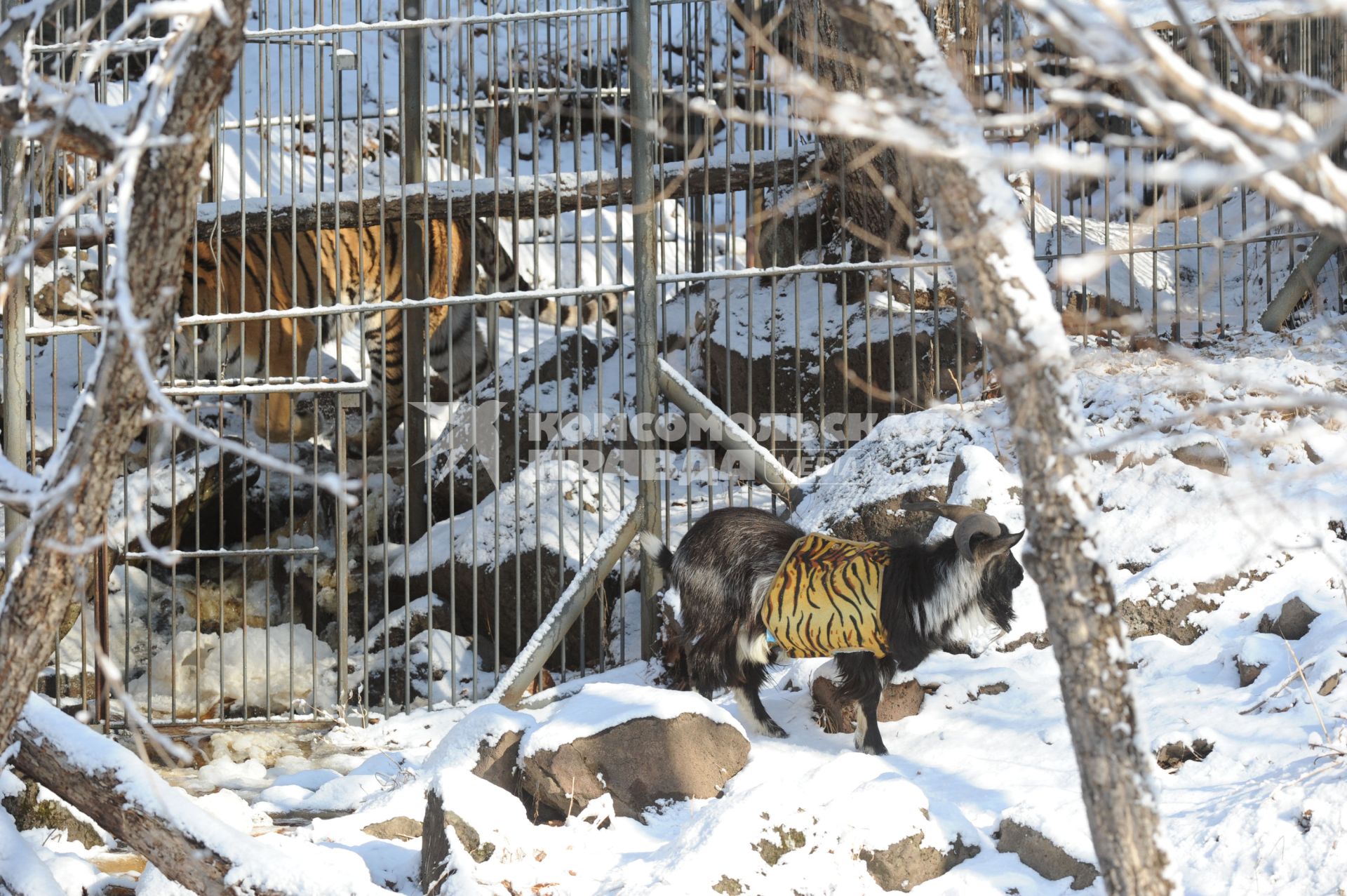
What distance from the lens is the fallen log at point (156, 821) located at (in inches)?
131

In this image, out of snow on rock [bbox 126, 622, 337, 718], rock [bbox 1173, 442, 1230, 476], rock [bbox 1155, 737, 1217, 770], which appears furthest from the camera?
snow on rock [bbox 126, 622, 337, 718]

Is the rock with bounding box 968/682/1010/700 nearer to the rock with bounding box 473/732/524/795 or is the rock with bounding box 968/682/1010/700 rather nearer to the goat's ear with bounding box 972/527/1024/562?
the goat's ear with bounding box 972/527/1024/562

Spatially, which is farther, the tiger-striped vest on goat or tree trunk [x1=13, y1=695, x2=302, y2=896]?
the tiger-striped vest on goat

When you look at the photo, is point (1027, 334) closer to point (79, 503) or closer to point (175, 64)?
point (175, 64)

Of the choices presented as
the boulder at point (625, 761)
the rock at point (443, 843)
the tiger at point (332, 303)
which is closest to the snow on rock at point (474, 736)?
the boulder at point (625, 761)

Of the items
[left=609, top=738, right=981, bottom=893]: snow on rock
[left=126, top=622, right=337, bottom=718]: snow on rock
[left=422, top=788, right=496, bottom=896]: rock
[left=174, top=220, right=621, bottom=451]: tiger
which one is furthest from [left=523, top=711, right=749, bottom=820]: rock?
[left=174, top=220, right=621, bottom=451]: tiger

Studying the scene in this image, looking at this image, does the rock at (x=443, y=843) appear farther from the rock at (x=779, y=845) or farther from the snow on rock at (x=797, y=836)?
the rock at (x=779, y=845)

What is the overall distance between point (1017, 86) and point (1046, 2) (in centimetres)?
674

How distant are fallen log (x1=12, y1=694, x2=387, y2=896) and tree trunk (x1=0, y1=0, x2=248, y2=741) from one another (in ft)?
2.20

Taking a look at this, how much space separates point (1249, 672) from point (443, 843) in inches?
110

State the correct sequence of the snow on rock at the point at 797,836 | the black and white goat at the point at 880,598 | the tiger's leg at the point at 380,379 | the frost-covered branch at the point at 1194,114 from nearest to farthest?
the frost-covered branch at the point at 1194,114 < the snow on rock at the point at 797,836 < the black and white goat at the point at 880,598 < the tiger's leg at the point at 380,379

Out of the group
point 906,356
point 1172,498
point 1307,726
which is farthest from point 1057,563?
point 906,356

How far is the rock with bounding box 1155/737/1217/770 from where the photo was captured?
172 inches

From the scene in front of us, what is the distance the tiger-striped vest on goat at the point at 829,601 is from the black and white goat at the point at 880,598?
48mm
